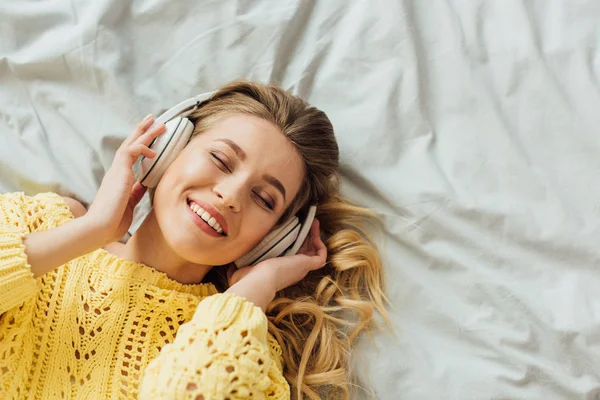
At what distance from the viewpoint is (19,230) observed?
4.22 ft

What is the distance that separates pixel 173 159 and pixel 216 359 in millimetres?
483

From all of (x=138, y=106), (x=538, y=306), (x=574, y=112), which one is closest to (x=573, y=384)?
(x=538, y=306)

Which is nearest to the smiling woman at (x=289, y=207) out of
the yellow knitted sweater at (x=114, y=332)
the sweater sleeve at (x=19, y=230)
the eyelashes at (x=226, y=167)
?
the eyelashes at (x=226, y=167)

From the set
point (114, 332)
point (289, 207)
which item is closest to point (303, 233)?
point (289, 207)

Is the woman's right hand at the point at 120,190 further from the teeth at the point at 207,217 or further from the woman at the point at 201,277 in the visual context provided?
the teeth at the point at 207,217

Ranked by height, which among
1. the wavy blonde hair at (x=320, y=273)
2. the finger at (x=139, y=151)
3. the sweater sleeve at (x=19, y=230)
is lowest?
the wavy blonde hair at (x=320, y=273)

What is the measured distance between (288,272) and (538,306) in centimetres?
56

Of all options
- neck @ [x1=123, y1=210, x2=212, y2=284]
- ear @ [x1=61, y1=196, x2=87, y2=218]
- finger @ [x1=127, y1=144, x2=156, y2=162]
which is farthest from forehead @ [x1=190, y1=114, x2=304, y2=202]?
ear @ [x1=61, y1=196, x2=87, y2=218]

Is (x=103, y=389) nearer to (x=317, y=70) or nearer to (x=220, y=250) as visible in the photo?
(x=220, y=250)

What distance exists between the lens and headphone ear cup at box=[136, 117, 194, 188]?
140 centimetres

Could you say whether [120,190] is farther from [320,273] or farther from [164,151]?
[320,273]

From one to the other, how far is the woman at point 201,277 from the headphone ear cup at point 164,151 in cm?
2

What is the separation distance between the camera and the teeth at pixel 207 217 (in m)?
1.33

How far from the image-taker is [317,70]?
166 cm
